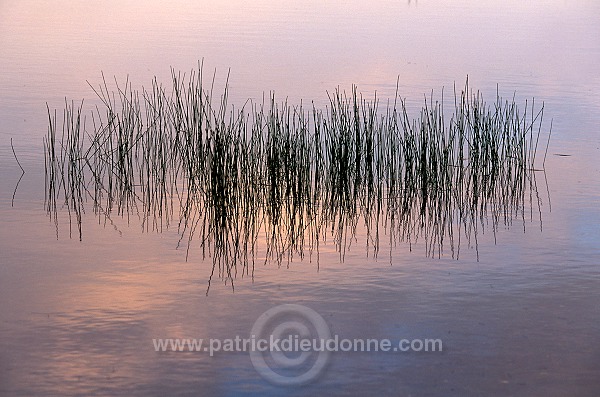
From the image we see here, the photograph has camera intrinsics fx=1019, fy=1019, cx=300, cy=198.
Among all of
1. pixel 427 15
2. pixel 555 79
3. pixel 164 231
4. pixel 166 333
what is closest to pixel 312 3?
pixel 427 15

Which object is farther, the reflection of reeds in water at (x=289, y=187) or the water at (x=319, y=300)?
the reflection of reeds in water at (x=289, y=187)

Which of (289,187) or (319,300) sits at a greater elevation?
(289,187)

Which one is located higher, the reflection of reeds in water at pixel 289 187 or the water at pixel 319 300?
the reflection of reeds in water at pixel 289 187

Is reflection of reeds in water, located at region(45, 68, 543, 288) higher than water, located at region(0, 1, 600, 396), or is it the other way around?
reflection of reeds in water, located at region(45, 68, 543, 288)

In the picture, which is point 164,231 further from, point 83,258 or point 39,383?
point 39,383

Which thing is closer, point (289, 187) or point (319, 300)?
point (319, 300)

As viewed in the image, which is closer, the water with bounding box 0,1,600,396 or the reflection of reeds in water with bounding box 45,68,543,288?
the water with bounding box 0,1,600,396

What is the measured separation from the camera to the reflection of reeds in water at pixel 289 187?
12.8 feet

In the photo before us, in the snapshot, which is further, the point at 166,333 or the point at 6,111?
the point at 6,111

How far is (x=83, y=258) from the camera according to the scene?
354 centimetres

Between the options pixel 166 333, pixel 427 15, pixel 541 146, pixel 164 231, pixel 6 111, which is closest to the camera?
pixel 166 333

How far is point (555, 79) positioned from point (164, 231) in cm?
473

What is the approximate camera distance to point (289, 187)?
13.9 feet

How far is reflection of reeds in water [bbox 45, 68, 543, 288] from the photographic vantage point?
12.8 ft
